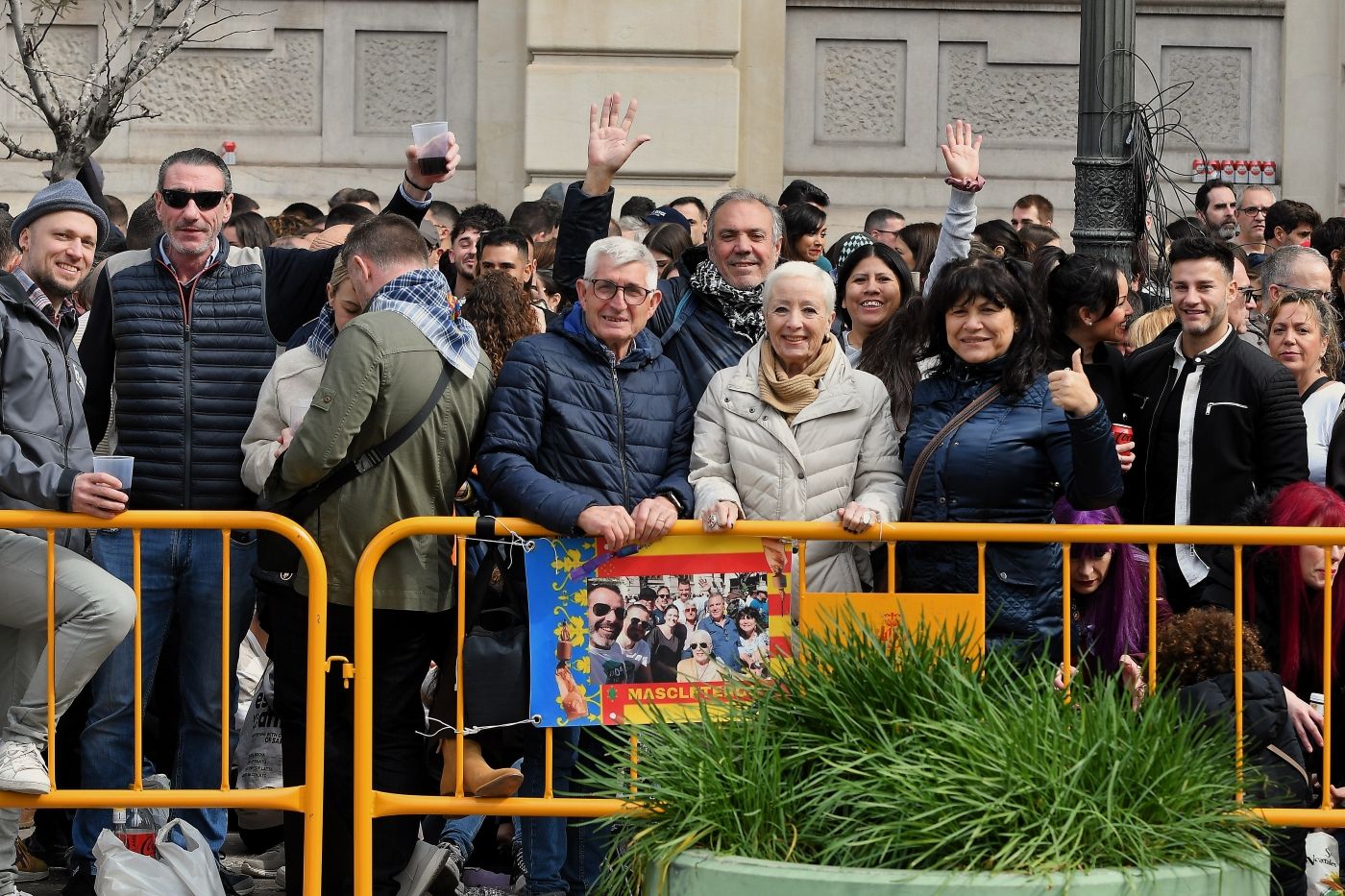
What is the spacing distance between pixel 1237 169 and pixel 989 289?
9765 mm

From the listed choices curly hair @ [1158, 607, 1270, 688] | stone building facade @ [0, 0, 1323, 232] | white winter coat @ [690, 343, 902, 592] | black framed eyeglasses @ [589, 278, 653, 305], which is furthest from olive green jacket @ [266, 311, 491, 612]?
stone building facade @ [0, 0, 1323, 232]

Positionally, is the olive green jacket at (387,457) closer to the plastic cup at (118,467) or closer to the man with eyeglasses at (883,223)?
the plastic cup at (118,467)

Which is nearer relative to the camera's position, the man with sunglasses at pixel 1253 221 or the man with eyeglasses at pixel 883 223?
the man with sunglasses at pixel 1253 221

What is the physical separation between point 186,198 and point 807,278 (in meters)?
2.14

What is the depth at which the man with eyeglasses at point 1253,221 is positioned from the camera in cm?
1157

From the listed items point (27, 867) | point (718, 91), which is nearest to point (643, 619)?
point (27, 867)

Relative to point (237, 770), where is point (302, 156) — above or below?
above

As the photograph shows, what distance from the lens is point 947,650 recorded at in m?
4.52

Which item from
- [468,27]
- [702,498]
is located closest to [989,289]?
[702,498]

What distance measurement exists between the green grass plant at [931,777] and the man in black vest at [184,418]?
2.50m

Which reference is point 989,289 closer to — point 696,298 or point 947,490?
point 947,490

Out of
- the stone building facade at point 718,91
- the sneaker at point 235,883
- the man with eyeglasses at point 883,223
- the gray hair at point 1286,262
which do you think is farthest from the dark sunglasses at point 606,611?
the stone building facade at point 718,91

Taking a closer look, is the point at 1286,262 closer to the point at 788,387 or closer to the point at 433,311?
the point at 788,387

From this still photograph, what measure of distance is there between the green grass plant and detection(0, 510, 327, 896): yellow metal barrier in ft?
5.23
